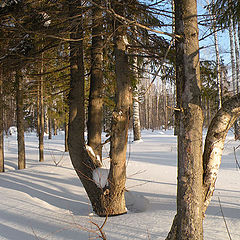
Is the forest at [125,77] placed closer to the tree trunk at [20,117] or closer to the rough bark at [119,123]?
the rough bark at [119,123]

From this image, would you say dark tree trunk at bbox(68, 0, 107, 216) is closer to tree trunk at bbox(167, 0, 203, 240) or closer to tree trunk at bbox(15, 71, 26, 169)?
tree trunk at bbox(167, 0, 203, 240)

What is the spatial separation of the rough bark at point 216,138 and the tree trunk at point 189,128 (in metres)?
0.20

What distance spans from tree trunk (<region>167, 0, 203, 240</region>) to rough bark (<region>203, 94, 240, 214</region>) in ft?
0.64

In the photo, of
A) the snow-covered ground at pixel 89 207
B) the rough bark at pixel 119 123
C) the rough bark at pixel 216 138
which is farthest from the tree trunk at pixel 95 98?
the rough bark at pixel 216 138

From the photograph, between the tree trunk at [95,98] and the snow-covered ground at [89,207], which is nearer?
the snow-covered ground at [89,207]

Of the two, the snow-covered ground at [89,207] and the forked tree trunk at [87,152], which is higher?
the forked tree trunk at [87,152]

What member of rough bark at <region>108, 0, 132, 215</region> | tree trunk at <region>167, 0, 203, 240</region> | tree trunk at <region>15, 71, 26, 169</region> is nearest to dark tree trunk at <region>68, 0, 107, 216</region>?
rough bark at <region>108, 0, 132, 215</region>

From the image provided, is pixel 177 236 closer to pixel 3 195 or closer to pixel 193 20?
pixel 193 20

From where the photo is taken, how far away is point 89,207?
4512 mm

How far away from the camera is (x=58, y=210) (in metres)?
4.27

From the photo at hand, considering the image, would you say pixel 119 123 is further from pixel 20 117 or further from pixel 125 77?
pixel 20 117

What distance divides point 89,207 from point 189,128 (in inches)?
125

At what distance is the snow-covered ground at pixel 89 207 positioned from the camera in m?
3.00

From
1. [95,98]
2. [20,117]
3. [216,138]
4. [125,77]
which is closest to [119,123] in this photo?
[125,77]
